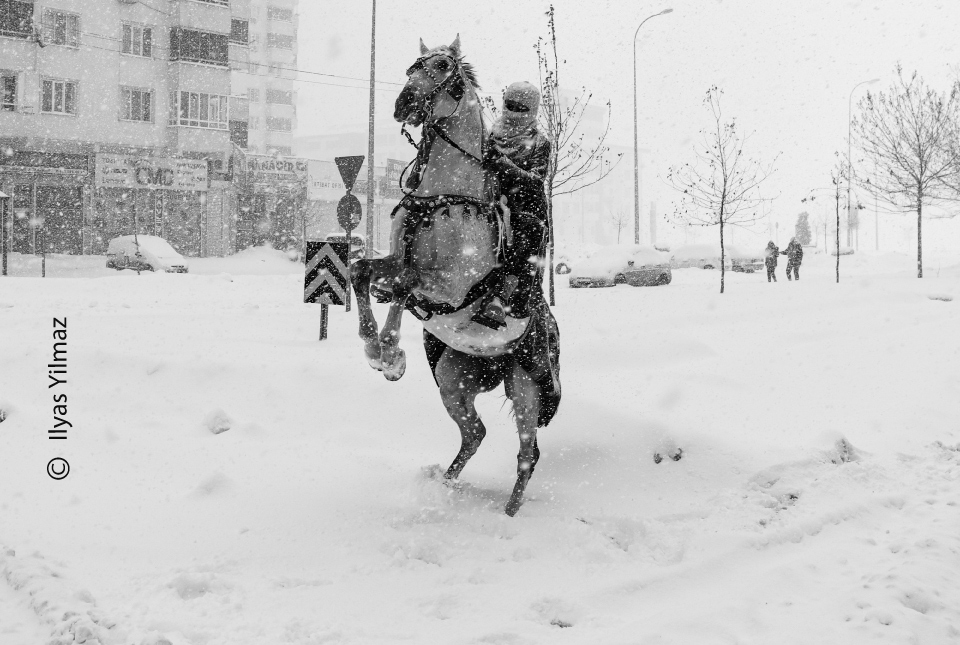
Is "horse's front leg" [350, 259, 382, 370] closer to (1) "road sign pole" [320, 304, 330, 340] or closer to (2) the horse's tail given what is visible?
(2) the horse's tail

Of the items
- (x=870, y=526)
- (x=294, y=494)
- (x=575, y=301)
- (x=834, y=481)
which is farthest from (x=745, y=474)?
(x=575, y=301)

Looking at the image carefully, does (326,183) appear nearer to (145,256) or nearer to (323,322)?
(145,256)

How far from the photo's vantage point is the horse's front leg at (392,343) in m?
3.87

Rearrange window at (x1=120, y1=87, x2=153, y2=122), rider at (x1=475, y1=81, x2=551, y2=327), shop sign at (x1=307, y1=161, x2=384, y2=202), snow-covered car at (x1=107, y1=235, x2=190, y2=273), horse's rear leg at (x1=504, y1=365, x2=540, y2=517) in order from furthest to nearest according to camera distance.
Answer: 1. shop sign at (x1=307, y1=161, x2=384, y2=202)
2. window at (x1=120, y1=87, x2=153, y2=122)
3. snow-covered car at (x1=107, y1=235, x2=190, y2=273)
4. horse's rear leg at (x1=504, y1=365, x2=540, y2=517)
5. rider at (x1=475, y1=81, x2=551, y2=327)

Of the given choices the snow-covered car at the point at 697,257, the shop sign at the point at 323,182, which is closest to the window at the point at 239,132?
the shop sign at the point at 323,182

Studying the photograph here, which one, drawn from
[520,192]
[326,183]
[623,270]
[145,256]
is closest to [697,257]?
[623,270]

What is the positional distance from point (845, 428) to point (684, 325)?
467 cm

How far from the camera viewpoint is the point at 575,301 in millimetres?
15930

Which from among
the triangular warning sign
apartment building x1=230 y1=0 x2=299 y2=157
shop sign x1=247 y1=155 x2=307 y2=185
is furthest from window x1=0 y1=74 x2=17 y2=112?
apartment building x1=230 y1=0 x2=299 y2=157

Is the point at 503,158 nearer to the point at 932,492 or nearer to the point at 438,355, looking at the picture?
the point at 438,355

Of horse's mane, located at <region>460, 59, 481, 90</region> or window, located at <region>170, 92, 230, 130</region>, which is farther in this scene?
window, located at <region>170, 92, 230, 130</region>

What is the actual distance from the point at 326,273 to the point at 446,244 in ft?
17.2

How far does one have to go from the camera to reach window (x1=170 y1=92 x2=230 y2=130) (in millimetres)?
34156

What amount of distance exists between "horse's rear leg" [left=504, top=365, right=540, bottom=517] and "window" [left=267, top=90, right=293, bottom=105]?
6816cm
